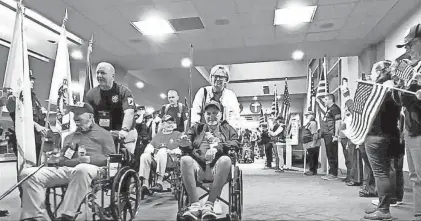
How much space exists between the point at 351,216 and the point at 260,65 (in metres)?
12.5

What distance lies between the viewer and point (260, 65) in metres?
15.1

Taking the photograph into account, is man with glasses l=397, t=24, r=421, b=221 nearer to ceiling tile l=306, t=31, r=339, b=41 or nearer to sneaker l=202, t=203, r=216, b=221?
sneaker l=202, t=203, r=216, b=221

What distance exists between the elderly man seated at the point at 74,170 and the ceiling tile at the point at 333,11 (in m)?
4.04

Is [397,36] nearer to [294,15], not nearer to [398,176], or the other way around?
[294,15]

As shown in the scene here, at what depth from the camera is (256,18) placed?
220 inches

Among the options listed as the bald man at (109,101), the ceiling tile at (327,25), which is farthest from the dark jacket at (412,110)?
the ceiling tile at (327,25)

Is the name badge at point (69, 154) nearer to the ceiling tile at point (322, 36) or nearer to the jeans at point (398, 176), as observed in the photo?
the jeans at point (398, 176)

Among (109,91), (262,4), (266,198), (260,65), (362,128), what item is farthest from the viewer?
(260,65)

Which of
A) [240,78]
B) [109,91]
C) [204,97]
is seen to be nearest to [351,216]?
[204,97]

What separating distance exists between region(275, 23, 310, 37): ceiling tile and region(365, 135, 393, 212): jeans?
356 cm

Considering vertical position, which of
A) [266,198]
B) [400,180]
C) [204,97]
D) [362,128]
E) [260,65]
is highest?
[260,65]

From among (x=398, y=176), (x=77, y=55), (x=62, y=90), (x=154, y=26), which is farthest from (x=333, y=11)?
(x=77, y=55)

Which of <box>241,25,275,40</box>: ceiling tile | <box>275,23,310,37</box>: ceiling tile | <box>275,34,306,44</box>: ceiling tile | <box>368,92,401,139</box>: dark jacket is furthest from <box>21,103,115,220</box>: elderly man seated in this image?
<box>275,34,306,44</box>: ceiling tile

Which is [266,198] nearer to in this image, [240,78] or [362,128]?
[362,128]
